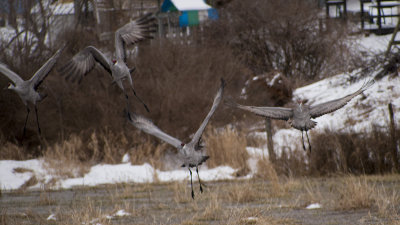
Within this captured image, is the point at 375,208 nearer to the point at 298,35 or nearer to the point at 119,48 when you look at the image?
the point at 119,48

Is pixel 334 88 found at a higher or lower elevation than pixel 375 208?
higher

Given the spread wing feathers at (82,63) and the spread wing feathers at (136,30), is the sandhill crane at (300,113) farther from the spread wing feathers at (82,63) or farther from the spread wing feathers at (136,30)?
the spread wing feathers at (82,63)

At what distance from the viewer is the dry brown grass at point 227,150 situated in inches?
631

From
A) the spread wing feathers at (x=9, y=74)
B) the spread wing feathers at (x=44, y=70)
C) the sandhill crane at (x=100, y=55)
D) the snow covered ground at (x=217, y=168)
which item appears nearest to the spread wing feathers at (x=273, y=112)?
the sandhill crane at (x=100, y=55)

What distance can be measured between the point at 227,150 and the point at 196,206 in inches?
198

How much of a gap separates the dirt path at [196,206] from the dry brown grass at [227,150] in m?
1.06

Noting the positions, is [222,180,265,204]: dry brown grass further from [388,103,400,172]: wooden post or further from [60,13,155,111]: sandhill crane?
[60,13,155,111]: sandhill crane

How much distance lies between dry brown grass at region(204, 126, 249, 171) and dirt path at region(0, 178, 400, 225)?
1.06 meters

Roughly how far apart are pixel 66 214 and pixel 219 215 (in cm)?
255

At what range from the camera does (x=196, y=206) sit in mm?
11219

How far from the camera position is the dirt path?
31.6ft

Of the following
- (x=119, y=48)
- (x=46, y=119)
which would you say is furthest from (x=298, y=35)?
(x=119, y=48)

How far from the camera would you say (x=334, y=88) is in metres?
21.1

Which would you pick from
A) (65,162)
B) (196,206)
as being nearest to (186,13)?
(65,162)
